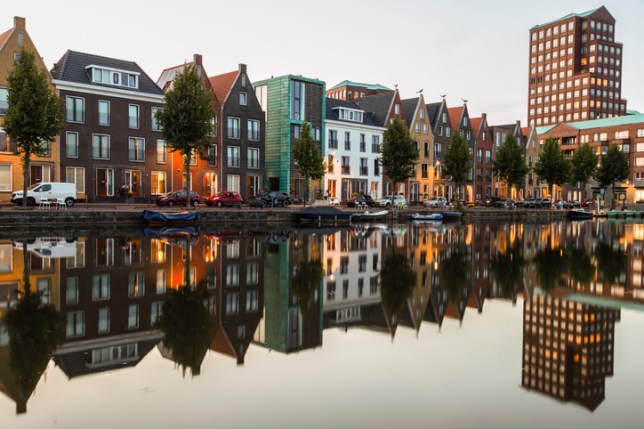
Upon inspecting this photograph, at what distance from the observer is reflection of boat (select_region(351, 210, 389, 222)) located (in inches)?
2270

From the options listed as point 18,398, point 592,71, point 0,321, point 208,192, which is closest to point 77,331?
point 0,321

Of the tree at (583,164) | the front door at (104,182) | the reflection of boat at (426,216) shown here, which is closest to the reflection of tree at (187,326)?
the front door at (104,182)

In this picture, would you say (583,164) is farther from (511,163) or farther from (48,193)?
(48,193)

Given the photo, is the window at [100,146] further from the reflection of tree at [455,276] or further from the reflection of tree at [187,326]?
the reflection of tree at [187,326]

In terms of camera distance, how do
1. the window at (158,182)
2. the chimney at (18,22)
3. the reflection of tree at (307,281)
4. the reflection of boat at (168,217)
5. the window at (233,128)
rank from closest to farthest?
1. the reflection of tree at (307,281)
2. the reflection of boat at (168,217)
3. the chimney at (18,22)
4. the window at (158,182)
5. the window at (233,128)

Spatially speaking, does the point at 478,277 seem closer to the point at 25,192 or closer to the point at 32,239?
the point at 32,239

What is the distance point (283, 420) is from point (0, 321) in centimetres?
734

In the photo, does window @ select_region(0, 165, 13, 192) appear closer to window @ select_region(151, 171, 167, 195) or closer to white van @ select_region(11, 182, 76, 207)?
white van @ select_region(11, 182, 76, 207)

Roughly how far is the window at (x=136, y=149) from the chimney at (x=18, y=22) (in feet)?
44.0

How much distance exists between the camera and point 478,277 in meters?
19.1

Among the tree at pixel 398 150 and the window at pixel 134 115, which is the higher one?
the window at pixel 134 115

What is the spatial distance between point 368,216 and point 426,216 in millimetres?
7975

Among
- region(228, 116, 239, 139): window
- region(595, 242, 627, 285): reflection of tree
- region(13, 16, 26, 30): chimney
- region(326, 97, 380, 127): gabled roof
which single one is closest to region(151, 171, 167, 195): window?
region(228, 116, 239, 139): window

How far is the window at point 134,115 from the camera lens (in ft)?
188
